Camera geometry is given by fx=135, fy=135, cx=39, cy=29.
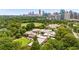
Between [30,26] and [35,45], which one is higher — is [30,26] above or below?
above

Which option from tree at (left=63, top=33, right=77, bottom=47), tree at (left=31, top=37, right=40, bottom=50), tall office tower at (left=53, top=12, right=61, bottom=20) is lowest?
tree at (left=31, top=37, right=40, bottom=50)

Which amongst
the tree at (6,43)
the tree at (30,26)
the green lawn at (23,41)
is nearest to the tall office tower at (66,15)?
the tree at (30,26)

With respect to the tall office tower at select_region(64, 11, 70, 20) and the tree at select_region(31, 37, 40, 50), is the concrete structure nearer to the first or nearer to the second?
the tree at select_region(31, 37, 40, 50)

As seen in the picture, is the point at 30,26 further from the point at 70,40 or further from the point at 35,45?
the point at 70,40

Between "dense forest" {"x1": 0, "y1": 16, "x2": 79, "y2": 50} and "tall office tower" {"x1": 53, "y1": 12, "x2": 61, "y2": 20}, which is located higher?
"tall office tower" {"x1": 53, "y1": 12, "x2": 61, "y2": 20}

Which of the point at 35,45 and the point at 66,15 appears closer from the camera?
the point at 35,45

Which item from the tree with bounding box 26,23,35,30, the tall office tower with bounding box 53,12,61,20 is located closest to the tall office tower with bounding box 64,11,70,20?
the tall office tower with bounding box 53,12,61,20

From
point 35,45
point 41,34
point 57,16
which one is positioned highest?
point 57,16

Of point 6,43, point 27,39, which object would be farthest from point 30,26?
point 6,43
